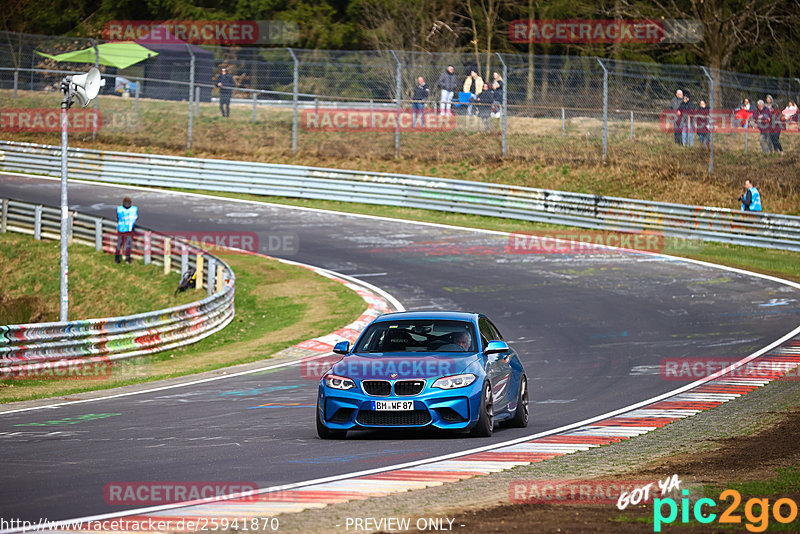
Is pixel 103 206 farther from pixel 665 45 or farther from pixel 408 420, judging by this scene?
pixel 665 45

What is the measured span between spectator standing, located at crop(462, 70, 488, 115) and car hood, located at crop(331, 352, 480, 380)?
2473cm

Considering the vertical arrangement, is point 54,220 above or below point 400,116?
below

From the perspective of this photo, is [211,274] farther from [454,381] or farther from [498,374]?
[454,381]

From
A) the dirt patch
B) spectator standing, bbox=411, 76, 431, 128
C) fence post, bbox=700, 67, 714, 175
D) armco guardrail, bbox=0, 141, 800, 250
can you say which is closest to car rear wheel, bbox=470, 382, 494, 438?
the dirt patch

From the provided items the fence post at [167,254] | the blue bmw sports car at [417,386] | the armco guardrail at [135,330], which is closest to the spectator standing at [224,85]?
the armco guardrail at [135,330]

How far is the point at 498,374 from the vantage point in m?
11.5

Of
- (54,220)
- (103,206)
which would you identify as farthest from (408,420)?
(103,206)

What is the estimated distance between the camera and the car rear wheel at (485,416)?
10.9 metres

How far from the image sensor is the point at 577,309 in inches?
854

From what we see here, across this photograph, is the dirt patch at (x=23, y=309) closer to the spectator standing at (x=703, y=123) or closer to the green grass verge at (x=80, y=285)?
the green grass verge at (x=80, y=285)

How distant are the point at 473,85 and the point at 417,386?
25841mm

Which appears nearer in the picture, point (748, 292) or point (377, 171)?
point (748, 292)

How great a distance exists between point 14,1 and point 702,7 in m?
43.4

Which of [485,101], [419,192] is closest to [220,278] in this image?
[419,192]
